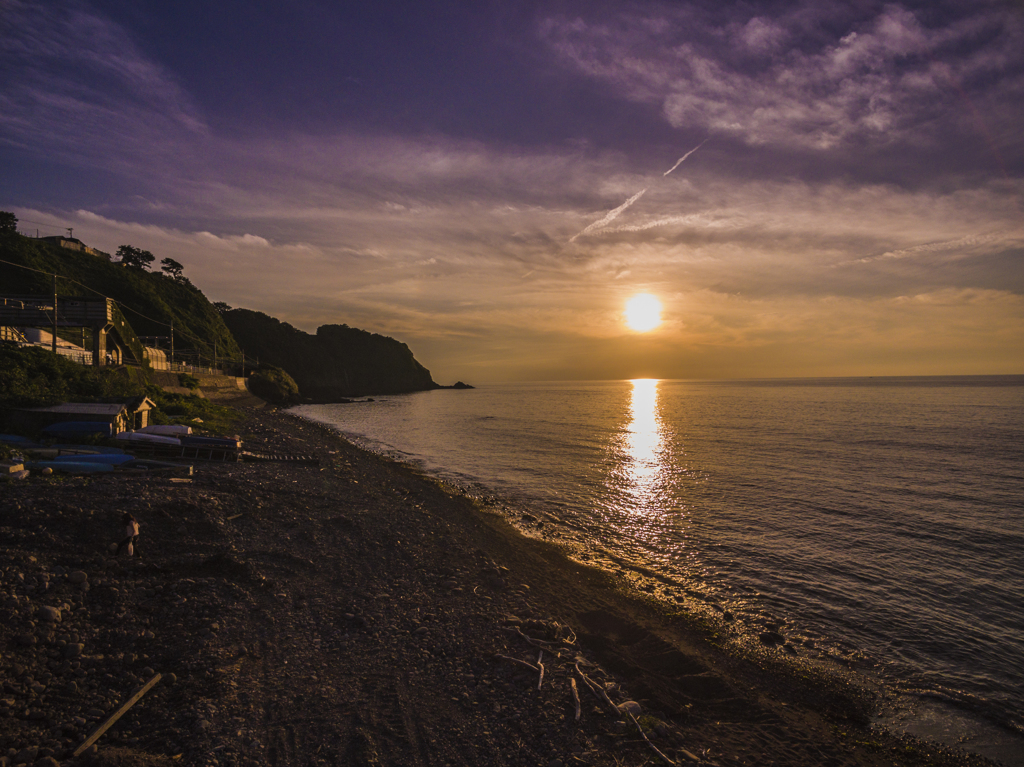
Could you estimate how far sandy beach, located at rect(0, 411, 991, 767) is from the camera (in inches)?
238

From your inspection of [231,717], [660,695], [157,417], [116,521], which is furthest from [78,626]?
[157,417]

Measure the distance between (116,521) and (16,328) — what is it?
1557 inches

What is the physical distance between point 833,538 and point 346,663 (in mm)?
19323

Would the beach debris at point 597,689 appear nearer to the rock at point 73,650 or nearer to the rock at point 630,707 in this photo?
the rock at point 630,707

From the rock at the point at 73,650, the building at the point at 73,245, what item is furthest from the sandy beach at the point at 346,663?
the building at the point at 73,245

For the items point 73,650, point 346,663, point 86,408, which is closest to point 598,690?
point 346,663

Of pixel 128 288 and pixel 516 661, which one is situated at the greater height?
pixel 128 288

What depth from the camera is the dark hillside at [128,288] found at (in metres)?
68.7

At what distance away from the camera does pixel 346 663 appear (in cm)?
809

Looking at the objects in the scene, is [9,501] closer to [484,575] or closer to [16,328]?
[484,575]

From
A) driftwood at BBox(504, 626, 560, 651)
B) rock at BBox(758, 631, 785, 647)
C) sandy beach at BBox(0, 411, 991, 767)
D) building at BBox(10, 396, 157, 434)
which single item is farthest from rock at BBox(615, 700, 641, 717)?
building at BBox(10, 396, 157, 434)

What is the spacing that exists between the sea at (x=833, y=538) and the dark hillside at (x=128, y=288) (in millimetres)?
66932

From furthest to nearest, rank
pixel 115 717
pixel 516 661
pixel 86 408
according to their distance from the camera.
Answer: pixel 86 408, pixel 516 661, pixel 115 717

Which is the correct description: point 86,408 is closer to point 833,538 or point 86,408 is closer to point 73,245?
point 833,538
